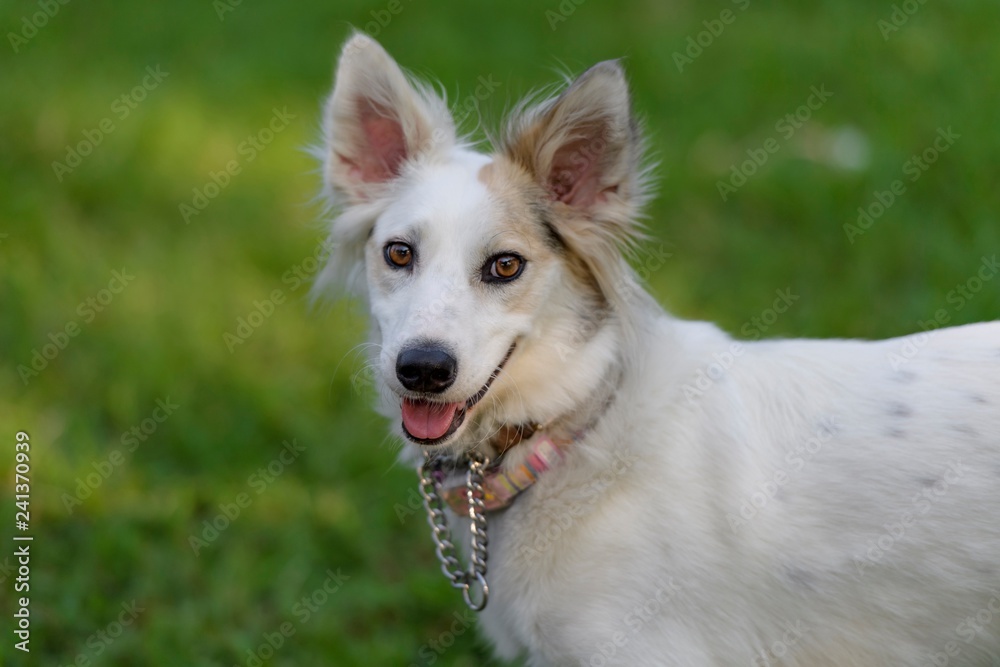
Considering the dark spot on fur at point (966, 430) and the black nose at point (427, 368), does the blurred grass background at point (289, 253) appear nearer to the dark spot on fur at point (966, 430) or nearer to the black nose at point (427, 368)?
the black nose at point (427, 368)

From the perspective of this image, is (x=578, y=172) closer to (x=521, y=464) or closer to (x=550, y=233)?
(x=550, y=233)

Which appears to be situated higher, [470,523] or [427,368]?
[427,368]

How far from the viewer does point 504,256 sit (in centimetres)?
299

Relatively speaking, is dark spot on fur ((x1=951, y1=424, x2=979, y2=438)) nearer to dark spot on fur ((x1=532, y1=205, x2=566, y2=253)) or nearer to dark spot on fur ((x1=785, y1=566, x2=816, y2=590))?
dark spot on fur ((x1=785, y1=566, x2=816, y2=590))

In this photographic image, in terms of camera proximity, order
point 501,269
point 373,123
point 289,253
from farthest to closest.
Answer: point 289,253 < point 373,123 < point 501,269

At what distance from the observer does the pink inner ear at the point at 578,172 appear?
3.09 meters

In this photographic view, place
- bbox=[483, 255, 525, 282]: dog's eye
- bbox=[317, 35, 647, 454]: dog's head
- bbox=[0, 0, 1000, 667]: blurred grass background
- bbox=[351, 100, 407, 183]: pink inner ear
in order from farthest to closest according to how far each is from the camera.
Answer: bbox=[0, 0, 1000, 667]: blurred grass background → bbox=[351, 100, 407, 183]: pink inner ear → bbox=[483, 255, 525, 282]: dog's eye → bbox=[317, 35, 647, 454]: dog's head

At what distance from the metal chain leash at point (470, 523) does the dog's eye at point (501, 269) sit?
0.57 m

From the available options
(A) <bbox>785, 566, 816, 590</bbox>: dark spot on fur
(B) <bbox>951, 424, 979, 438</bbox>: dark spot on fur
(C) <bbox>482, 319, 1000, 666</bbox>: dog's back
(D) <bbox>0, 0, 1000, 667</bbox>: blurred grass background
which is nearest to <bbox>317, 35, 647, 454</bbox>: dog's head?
(C) <bbox>482, 319, 1000, 666</bbox>: dog's back

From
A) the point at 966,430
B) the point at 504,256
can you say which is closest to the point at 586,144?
the point at 504,256

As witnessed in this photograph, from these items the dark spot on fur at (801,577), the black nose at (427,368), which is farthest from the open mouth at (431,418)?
the dark spot on fur at (801,577)

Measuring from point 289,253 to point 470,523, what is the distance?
3.75 metres

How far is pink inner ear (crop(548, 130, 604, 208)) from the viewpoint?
3.09 meters

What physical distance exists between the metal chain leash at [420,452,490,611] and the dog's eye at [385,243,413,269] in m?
0.61
